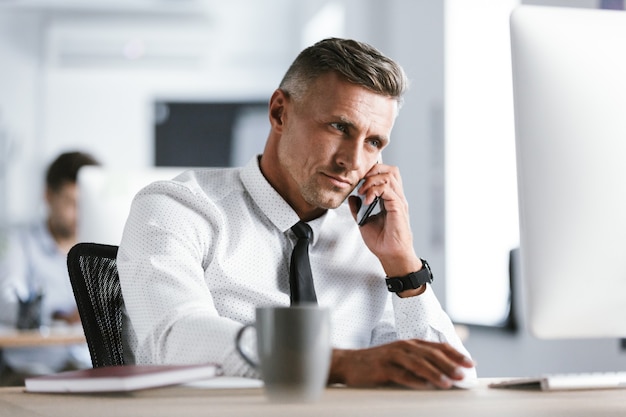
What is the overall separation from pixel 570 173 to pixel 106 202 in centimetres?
163

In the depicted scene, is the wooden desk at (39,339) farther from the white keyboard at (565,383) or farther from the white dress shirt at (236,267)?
the white keyboard at (565,383)

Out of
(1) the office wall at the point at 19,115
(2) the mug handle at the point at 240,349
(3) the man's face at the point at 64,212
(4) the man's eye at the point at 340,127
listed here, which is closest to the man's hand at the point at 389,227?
(4) the man's eye at the point at 340,127

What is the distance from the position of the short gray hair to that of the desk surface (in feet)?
2.77

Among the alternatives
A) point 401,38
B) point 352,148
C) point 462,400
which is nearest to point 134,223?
point 352,148

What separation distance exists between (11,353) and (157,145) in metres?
3.89

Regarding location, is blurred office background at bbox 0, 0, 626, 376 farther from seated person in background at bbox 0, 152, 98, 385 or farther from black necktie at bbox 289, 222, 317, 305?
black necktie at bbox 289, 222, 317, 305

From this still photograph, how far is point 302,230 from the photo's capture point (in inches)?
71.9

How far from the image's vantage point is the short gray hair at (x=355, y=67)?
1785 millimetres

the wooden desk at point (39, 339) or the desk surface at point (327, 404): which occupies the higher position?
the desk surface at point (327, 404)

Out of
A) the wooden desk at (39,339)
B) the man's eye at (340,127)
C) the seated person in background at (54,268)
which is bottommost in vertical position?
the wooden desk at (39,339)

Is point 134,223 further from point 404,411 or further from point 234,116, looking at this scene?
point 234,116

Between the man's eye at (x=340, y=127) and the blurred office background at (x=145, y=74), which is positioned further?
the blurred office background at (x=145, y=74)

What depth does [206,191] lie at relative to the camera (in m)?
1.82

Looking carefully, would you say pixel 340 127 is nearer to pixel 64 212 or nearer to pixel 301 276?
pixel 301 276
